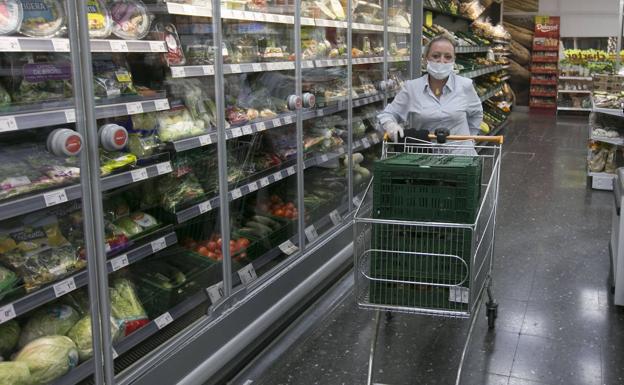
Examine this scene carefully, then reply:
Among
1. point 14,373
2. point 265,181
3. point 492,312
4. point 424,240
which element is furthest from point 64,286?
point 492,312

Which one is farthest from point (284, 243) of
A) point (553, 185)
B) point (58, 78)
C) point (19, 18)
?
point (553, 185)

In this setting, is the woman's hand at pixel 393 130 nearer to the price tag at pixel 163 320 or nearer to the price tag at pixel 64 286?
the price tag at pixel 163 320

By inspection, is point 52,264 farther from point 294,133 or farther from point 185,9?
point 294,133

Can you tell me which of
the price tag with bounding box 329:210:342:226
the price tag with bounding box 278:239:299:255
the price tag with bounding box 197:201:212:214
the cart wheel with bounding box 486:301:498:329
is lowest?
the cart wheel with bounding box 486:301:498:329

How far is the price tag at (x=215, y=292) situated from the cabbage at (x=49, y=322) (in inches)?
28.4

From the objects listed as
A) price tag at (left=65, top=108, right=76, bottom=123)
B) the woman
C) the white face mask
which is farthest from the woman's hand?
price tag at (left=65, top=108, right=76, bottom=123)

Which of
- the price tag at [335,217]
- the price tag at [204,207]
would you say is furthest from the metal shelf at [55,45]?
the price tag at [335,217]

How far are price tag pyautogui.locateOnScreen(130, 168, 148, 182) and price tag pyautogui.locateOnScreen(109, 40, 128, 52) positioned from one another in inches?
19.8

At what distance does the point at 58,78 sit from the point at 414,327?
232 centimetres

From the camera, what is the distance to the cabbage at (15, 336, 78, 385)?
2211mm

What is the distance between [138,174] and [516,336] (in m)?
2.22

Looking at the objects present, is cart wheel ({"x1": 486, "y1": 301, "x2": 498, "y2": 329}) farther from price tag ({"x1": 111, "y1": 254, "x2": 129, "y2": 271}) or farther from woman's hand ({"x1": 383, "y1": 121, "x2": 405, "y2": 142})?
price tag ({"x1": 111, "y1": 254, "x2": 129, "y2": 271})

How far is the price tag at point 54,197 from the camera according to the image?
7.16ft

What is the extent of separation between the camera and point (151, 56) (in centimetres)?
293
